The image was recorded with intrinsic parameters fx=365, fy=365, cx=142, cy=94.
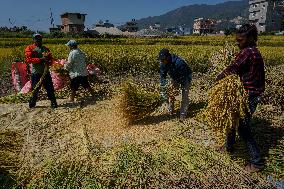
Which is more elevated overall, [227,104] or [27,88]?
[227,104]

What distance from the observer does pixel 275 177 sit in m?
4.99

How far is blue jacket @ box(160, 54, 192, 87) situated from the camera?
22.2 ft

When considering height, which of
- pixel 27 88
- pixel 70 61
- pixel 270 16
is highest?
pixel 270 16

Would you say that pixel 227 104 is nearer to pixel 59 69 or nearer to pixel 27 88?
→ pixel 59 69

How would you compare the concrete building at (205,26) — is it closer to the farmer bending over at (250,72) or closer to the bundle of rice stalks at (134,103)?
the bundle of rice stalks at (134,103)

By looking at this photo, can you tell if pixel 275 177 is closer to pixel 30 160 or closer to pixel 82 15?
pixel 30 160

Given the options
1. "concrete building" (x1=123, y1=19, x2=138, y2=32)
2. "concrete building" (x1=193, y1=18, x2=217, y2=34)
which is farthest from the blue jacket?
"concrete building" (x1=123, y1=19, x2=138, y2=32)

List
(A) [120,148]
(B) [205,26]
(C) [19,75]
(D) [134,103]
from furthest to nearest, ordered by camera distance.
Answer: (B) [205,26] → (C) [19,75] → (D) [134,103] → (A) [120,148]

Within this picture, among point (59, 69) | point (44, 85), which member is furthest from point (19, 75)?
point (44, 85)

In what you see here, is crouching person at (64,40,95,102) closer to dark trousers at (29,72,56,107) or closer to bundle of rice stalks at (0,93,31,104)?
dark trousers at (29,72,56,107)

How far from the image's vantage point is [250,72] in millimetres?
4996

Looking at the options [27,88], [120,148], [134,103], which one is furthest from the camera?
[27,88]

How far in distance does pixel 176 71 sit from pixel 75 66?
9.66ft

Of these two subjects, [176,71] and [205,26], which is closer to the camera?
[176,71]
